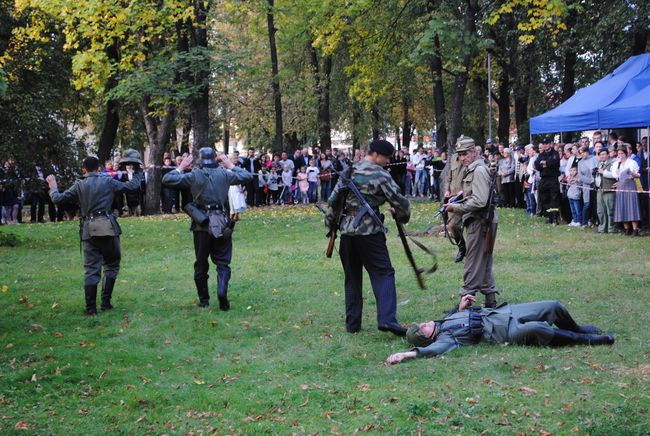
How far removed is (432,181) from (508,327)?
22248 millimetres

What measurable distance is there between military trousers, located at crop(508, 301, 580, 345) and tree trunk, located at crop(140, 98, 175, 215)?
2107cm

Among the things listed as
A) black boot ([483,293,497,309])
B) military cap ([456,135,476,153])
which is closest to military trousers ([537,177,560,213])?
military cap ([456,135,476,153])

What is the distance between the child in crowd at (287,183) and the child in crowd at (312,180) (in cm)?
68

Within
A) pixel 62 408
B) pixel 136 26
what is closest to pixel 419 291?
pixel 62 408

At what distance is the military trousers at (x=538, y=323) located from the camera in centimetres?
809

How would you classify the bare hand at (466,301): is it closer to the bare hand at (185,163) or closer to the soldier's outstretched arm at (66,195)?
the bare hand at (185,163)

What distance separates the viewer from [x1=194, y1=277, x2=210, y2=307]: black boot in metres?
11.2

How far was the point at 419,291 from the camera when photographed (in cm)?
1188

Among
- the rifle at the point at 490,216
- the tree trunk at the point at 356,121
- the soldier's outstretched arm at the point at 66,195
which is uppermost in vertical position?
the tree trunk at the point at 356,121

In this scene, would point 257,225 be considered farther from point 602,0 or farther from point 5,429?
point 5,429

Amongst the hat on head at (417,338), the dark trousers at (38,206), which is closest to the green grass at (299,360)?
the hat on head at (417,338)

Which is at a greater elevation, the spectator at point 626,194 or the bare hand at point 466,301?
the spectator at point 626,194

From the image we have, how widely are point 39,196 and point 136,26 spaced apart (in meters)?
6.65

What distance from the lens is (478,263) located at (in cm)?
1022
